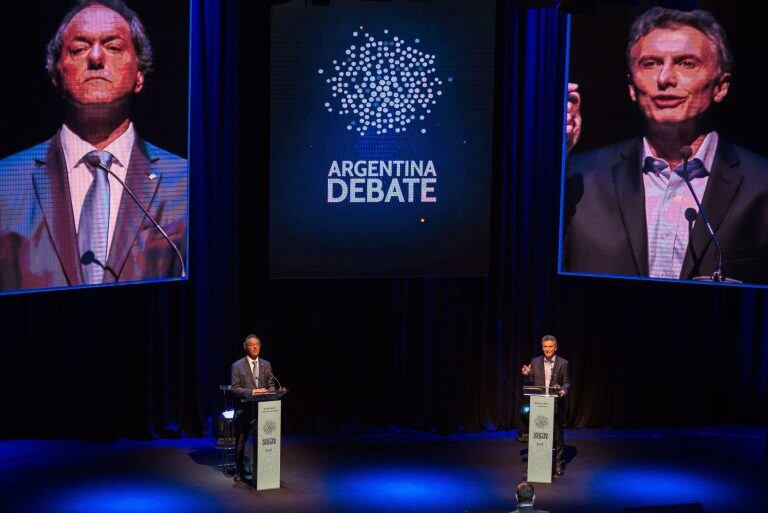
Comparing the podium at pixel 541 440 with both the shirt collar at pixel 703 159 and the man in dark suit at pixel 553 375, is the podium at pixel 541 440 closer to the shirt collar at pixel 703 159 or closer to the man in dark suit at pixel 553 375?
the man in dark suit at pixel 553 375

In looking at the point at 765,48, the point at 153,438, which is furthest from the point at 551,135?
the point at 153,438

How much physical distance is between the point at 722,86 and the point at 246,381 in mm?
5041

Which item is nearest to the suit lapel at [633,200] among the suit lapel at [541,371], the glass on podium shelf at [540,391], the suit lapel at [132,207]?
the suit lapel at [541,371]

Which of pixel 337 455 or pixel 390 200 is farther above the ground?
pixel 390 200

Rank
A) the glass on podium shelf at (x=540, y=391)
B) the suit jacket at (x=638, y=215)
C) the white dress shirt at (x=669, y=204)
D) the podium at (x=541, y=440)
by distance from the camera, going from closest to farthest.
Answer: the glass on podium shelf at (x=540, y=391) → the podium at (x=541, y=440) → the suit jacket at (x=638, y=215) → the white dress shirt at (x=669, y=204)

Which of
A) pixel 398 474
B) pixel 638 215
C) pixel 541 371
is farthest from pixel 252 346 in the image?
pixel 638 215

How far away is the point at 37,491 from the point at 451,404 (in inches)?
172

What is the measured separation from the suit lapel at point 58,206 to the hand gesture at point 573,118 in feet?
15.9

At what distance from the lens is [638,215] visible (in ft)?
36.6

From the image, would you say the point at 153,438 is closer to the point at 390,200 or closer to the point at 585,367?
the point at 390,200

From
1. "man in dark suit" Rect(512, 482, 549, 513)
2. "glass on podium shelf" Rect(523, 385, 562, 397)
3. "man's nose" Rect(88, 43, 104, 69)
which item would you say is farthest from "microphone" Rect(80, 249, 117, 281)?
"man in dark suit" Rect(512, 482, 549, 513)

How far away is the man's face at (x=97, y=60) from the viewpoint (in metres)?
9.55

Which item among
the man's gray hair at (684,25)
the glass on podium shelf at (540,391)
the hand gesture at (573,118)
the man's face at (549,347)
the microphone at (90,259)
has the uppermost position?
the man's gray hair at (684,25)

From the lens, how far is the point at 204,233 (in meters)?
11.4
